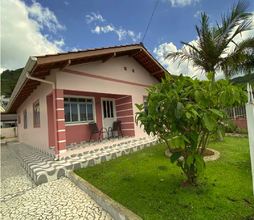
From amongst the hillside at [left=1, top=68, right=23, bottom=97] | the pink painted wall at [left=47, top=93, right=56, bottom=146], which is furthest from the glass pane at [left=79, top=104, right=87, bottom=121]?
the hillside at [left=1, top=68, right=23, bottom=97]

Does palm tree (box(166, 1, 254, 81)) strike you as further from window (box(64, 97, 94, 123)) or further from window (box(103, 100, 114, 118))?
window (box(64, 97, 94, 123))

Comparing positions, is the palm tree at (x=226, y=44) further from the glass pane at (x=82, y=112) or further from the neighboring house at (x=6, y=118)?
the neighboring house at (x=6, y=118)

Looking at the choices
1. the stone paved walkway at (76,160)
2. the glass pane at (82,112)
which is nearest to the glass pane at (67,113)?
the glass pane at (82,112)

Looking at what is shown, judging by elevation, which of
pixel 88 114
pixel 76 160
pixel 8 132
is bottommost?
pixel 76 160

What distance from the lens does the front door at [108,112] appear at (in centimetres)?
1064

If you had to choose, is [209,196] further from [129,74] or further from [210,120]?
[129,74]

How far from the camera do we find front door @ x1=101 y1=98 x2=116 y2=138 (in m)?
10.6

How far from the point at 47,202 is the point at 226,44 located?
7.94 metres

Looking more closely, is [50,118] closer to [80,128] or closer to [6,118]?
[80,128]

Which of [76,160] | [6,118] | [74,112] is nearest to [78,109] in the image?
[74,112]

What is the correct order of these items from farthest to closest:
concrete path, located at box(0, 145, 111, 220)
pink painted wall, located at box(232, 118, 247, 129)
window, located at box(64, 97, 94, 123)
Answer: pink painted wall, located at box(232, 118, 247, 129) → window, located at box(64, 97, 94, 123) → concrete path, located at box(0, 145, 111, 220)

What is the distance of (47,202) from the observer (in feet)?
13.4

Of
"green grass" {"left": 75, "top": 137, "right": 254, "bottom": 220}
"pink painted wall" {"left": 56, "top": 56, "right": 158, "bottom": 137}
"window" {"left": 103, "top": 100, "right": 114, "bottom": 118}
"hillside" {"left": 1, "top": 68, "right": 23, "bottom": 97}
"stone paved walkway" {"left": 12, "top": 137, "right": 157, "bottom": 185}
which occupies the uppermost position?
"hillside" {"left": 1, "top": 68, "right": 23, "bottom": 97}

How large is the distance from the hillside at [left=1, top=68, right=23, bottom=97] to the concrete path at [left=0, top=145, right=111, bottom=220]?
29.4m
